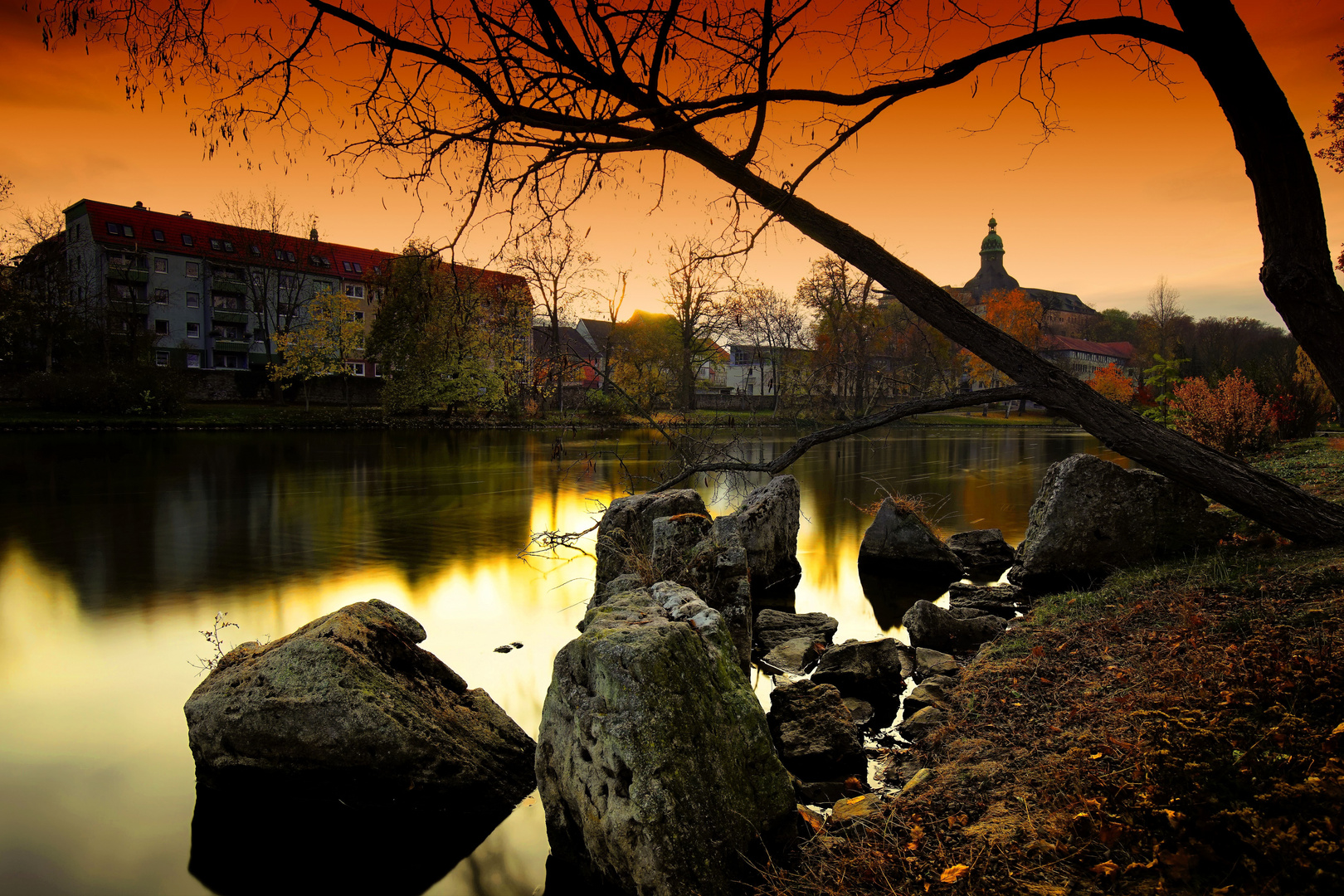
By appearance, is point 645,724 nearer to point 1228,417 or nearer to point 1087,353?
point 1228,417

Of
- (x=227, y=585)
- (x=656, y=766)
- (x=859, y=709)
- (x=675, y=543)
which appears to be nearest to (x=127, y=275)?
(x=227, y=585)

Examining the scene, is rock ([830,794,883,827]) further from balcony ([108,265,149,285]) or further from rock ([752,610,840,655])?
balcony ([108,265,149,285])

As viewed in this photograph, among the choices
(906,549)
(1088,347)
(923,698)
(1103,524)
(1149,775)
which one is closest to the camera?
(1149,775)

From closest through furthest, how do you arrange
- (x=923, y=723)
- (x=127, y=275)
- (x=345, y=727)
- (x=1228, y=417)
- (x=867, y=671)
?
(x=345, y=727) < (x=923, y=723) < (x=867, y=671) < (x=1228, y=417) < (x=127, y=275)

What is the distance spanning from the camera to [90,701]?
6.62 m

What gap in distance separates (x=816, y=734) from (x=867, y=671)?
1296 millimetres

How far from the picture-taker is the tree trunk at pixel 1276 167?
4.56 metres

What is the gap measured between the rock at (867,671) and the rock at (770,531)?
314 centimetres

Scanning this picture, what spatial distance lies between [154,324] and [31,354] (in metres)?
17.6

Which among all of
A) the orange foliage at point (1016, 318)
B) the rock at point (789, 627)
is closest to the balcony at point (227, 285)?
the orange foliage at point (1016, 318)

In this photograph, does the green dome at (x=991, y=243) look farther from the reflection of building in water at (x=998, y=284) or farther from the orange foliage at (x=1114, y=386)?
the orange foliage at (x=1114, y=386)

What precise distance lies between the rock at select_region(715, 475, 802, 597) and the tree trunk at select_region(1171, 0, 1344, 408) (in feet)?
19.5

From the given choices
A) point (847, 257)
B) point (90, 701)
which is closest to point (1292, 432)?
point (847, 257)

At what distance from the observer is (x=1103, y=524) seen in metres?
8.51
